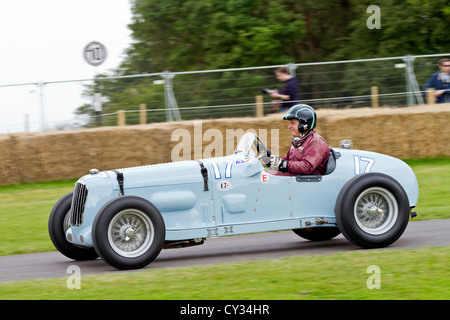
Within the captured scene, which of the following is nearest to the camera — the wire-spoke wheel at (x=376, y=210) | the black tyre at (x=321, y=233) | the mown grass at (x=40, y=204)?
the wire-spoke wheel at (x=376, y=210)

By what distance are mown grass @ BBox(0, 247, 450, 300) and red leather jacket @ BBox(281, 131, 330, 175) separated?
1096mm

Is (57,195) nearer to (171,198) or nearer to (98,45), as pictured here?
(98,45)

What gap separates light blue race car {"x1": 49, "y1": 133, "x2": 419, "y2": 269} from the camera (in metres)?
7.23

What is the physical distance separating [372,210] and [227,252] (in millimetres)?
1632

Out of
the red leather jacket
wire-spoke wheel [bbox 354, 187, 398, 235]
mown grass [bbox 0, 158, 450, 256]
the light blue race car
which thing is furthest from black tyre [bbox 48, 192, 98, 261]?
wire-spoke wheel [bbox 354, 187, 398, 235]

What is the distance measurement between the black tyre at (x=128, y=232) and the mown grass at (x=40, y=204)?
221cm

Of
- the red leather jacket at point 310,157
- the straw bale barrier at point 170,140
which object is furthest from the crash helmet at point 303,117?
the straw bale barrier at point 170,140

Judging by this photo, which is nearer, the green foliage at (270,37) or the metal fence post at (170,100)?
the metal fence post at (170,100)

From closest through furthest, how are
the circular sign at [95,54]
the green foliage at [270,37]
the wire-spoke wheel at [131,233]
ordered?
the wire-spoke wheel at [131,233] → the circular sign at [95,54] → the green foliage at [270,37]

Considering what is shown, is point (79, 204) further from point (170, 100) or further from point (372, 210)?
point (170, 100)

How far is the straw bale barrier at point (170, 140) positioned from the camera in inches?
547

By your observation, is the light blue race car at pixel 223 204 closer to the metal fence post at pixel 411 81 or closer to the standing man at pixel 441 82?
the standing man at pixel 441 82

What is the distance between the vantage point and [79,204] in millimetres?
7531

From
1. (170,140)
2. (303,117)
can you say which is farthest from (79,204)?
(170,140)
